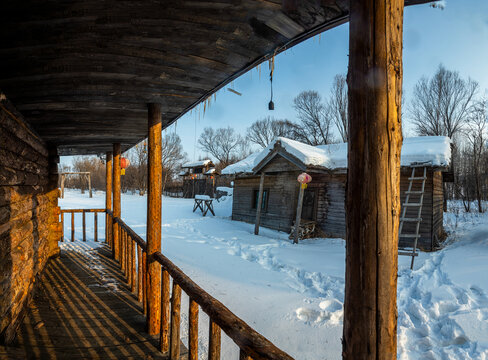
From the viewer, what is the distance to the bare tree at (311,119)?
30266 millimetres

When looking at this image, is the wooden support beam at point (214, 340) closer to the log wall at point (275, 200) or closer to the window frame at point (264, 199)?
the log wall at point (275, 200)

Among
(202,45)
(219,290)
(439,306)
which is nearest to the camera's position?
(202,45)

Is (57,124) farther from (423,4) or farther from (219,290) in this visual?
(423,4)

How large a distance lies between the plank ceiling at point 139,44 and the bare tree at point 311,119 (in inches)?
1136

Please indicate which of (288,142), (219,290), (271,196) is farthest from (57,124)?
(271,196)

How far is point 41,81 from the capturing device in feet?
8.85

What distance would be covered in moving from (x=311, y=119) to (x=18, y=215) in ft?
101

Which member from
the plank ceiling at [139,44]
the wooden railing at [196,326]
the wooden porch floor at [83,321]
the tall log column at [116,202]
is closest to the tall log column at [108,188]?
the tall log column at [116,202]

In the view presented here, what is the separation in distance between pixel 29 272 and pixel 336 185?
1049cm

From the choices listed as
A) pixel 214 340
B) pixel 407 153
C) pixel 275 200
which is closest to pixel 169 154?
pixel 275 200

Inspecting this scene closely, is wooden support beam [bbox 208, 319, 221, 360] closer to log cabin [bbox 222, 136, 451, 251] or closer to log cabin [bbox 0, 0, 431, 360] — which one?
log cabin [bbox 0, 0, 431, 360]

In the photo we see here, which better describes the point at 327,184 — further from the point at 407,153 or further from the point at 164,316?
the point at 164,316

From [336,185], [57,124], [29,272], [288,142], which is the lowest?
[29,272]

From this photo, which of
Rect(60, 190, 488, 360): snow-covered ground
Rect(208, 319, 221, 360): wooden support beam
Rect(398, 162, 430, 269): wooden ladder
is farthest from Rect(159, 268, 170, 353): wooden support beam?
Rect(398, 162, 430, 269): wooden ladder
